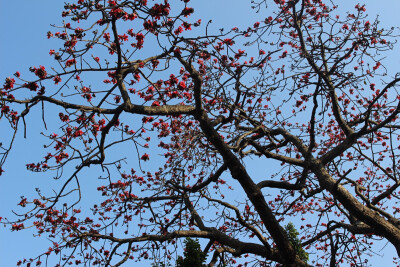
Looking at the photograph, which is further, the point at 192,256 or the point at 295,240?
the point at 295,240

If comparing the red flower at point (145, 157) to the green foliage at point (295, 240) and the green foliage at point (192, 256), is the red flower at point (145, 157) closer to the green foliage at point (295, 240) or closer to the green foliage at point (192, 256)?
the green foliage at point (192, 256)

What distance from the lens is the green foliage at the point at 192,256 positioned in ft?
19.3

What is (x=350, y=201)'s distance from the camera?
5.60 m

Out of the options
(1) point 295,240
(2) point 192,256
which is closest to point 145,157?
(2) point 192,256

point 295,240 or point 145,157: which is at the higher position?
point 145,157

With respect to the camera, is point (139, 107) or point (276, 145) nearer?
point (139, 107)

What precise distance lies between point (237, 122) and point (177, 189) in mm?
1694

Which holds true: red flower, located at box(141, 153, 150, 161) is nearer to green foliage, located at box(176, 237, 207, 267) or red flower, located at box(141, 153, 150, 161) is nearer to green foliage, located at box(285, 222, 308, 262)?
green foliage, located at box(176, 237, 207, 267)

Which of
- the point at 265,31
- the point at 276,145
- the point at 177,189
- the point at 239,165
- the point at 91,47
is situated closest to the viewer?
the point at 91,47

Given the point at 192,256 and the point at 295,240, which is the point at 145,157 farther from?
the point at 295,240

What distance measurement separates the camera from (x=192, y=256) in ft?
19.5

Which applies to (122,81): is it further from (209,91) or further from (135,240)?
(135,240)

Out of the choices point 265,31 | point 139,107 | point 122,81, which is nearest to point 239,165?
point 139,107

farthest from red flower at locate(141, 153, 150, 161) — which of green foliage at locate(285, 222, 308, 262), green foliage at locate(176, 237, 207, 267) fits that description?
green foliage at locate(285, 222, 308, 262)
